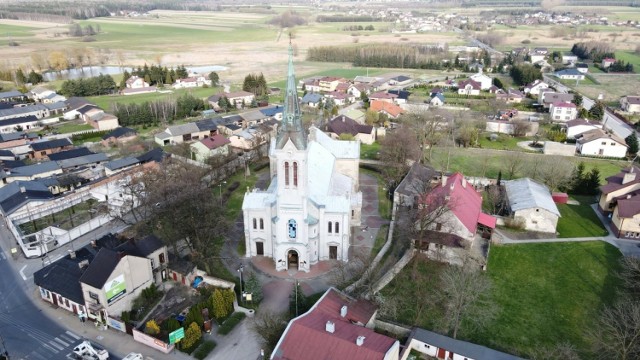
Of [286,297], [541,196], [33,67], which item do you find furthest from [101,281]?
[33,67]

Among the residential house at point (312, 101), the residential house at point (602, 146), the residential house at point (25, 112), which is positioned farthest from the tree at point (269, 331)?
the residential house at point (25, 112)

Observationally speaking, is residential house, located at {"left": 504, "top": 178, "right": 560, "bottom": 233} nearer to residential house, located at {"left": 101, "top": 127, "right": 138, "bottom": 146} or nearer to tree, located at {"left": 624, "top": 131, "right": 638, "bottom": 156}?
tree, located at {"left": 624, "top": 131, "right": 638, "bottom": 156}

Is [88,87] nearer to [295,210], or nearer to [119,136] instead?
[119,136]

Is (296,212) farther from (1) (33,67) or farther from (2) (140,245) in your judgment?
(1) (33,67)

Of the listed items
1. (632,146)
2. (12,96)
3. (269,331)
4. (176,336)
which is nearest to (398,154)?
(269,331)

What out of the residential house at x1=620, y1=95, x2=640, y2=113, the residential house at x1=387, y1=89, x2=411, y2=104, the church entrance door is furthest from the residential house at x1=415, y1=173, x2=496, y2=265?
the residential house at x1=620, y1=95, x2=640, y2=113

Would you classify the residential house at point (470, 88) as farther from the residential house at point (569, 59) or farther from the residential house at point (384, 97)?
the residential house at point (569, 59)

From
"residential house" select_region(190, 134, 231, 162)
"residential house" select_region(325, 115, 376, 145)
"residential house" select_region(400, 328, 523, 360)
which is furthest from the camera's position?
"residential house" select_region(325, 115, 376, 145)
